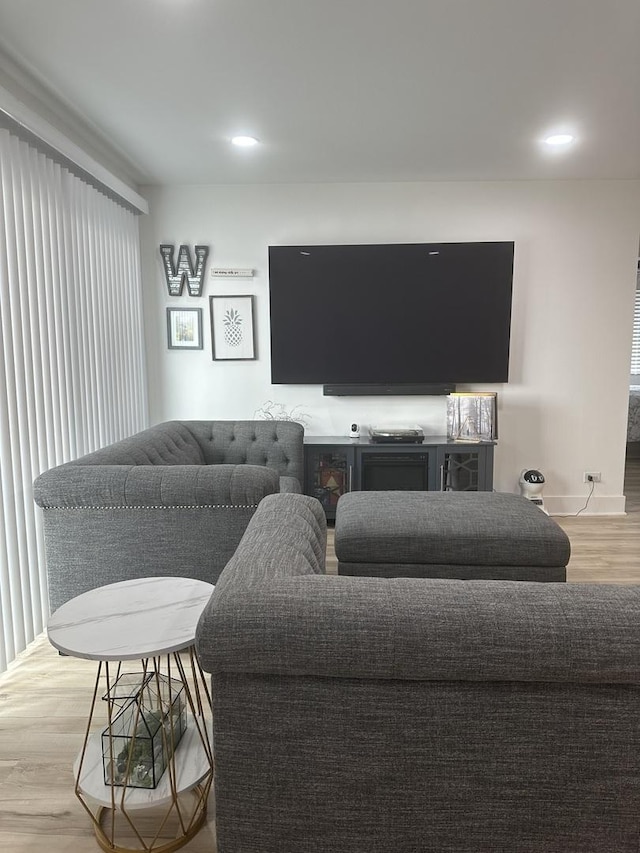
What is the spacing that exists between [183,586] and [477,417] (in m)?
2.91

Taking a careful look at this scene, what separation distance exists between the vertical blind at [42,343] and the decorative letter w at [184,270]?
528 millimetres

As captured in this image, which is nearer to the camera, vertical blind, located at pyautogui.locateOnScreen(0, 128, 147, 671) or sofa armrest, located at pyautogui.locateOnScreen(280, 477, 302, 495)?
vertical blind, located at pyautogui.locateOnScreen(0, 128, 147, 671)

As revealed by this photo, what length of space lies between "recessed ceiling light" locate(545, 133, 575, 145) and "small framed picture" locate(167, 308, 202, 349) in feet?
8.31

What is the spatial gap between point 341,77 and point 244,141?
35.8 inches

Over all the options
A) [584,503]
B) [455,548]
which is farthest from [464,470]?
[455,548]

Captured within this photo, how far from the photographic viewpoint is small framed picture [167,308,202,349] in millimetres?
4223

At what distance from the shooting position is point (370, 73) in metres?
2.47

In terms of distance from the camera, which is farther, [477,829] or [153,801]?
[153,801]

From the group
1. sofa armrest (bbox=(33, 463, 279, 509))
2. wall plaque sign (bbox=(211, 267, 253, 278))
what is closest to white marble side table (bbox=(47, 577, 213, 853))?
sofa armrest (bbox=(33, 463, 279, 509))

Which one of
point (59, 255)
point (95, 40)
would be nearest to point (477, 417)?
point (59, 255)

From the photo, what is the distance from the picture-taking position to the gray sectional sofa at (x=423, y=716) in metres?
1.03

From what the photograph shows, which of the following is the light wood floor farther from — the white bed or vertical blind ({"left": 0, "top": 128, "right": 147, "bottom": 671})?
the white bed

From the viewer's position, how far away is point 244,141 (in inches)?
127

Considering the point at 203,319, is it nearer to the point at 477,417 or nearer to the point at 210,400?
the point at 210,400
